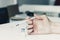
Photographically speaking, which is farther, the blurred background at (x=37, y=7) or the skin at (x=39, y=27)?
the blurred background at (x=37, y=7)

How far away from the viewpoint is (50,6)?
233 cm

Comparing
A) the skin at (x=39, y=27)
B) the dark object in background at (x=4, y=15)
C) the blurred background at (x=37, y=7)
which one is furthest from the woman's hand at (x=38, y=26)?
the blurred background at (x=37, y=7)

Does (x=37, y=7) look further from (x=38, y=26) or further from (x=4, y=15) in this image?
(x=38, y=26)

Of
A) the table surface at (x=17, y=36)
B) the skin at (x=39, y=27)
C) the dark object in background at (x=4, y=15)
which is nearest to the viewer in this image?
the table surface at (x=17, y=36)

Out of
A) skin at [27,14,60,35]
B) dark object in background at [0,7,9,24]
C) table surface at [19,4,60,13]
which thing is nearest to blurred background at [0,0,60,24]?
table surface at [19,4,60,13]

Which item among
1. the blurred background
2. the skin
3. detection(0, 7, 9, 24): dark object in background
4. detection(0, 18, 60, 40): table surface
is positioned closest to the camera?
detection(0, 18, 60, 40): table surface

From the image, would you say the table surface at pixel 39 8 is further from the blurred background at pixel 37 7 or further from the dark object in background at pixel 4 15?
the dark object in background at pixel 4 15

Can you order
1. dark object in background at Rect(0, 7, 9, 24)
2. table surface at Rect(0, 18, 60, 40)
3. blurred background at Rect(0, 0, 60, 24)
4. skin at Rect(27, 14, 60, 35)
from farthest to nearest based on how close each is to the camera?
1. blurred background at Rect(0, 0, 60, 24)
2. dark object in background at Rect(0, 7, 9, 24)
3. skin at Rect(27, 14, 60, 35)
4. table surface at Rect(0, 18, 60, 40)

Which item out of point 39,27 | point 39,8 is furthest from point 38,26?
point 39,8

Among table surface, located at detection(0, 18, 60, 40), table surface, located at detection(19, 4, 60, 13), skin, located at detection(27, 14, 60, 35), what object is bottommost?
table surface, located at detection(0, 18, 60, 40)

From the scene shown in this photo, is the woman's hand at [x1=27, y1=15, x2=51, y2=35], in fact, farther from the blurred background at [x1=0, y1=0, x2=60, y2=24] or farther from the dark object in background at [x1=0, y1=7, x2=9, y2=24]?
the blurred background at [x1=0, y1=0, x2=60, y2=24]

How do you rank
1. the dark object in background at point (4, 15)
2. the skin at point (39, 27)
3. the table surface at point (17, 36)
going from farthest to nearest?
the dark object in background at point (4, 15), the skin at point (39, 27), the table surface at point (17, 36)

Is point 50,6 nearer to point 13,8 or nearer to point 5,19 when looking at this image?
point 13,8

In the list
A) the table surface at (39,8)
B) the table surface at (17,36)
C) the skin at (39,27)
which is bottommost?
the table surface at (17,36)
